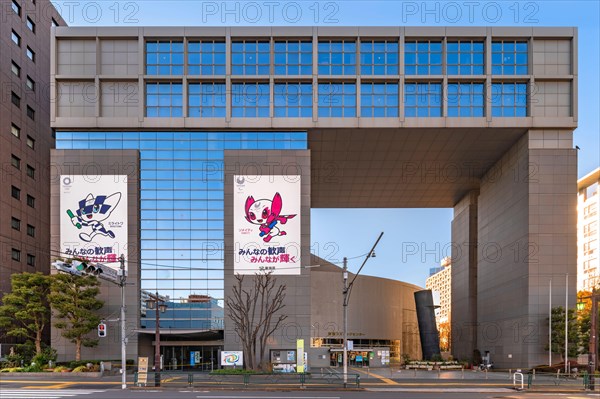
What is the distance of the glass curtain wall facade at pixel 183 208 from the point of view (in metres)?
53.7

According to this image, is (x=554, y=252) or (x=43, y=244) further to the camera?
(x=43, y=244)

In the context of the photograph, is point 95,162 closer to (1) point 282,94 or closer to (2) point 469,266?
(1) point 282,94

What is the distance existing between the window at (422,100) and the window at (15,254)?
43.5 metres

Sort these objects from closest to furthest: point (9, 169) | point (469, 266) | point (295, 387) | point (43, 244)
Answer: point (295, 387), point (9, 169), point (43, 244), point (469, 266)

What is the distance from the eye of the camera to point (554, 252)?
175 feet

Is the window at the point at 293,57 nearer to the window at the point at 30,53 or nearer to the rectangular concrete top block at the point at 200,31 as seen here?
the rectangular concrete top block at the point at 200,31

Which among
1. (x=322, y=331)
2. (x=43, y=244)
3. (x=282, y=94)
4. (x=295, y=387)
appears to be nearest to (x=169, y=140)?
(x=282, y=94)

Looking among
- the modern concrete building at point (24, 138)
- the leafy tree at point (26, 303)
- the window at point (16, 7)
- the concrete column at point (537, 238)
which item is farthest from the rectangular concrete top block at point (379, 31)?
the window at point (16, 7)

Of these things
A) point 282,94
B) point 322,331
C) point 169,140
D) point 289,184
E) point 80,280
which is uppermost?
point 282,94

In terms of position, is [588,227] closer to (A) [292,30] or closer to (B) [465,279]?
(B) [465,279]

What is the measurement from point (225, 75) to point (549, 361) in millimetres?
40449

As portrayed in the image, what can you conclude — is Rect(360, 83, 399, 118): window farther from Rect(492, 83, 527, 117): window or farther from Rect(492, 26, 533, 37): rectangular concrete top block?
Rect(492, 26, 533, 37): rectangular concrete top block

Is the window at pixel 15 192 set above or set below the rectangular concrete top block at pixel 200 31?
below

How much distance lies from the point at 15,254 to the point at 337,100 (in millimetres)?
38075
